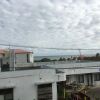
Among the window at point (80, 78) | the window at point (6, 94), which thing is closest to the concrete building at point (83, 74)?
the window at point (80, 78)

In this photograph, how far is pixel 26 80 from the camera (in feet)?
56.3

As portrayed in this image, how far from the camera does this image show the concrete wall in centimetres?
1648

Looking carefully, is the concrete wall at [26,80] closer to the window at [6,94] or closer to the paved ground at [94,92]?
the window at [6,94]

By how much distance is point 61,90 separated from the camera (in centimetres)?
2284

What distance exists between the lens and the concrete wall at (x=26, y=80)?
1648cm

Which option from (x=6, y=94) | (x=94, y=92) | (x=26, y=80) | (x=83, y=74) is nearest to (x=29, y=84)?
(x=26, y=80)

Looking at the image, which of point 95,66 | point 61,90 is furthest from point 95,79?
point 61,90

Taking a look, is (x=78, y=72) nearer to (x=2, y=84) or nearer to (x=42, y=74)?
(x=42, y=74)

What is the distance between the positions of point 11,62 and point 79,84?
9.98 m

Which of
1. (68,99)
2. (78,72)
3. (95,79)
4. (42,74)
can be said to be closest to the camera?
(42,74)

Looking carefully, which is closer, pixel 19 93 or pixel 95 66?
pixel 19 93

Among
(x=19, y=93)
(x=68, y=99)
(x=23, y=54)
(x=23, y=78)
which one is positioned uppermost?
(x=23, y=54)

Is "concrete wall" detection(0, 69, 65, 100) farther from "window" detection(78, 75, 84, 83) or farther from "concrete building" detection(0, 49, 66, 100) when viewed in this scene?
"window" detection(78, 75, 84, 83)

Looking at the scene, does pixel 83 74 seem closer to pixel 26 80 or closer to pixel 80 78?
pixel 80 78
